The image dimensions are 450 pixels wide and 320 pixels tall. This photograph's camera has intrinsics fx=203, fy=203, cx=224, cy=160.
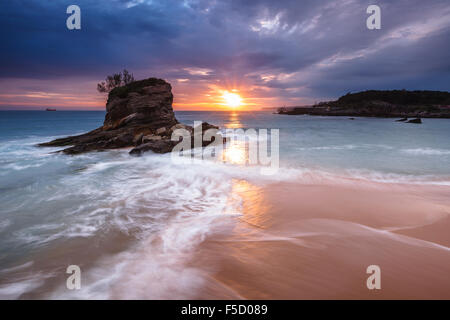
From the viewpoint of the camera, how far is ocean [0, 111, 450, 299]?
2.70 metres

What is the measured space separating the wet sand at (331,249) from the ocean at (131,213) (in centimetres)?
34

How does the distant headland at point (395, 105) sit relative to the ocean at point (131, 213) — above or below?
above

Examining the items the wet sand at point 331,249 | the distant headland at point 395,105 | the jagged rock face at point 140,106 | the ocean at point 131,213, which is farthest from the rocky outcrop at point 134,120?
the distant headland at point 395,105

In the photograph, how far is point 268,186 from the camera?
20.6 feet

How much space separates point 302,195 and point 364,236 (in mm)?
2046

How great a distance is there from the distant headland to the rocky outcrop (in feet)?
238

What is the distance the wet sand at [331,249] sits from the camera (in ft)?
8.05

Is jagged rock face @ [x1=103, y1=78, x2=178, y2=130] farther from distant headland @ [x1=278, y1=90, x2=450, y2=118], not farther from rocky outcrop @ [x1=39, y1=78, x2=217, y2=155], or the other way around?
distant headland @ [x1=278, y1=90, x2=450, y2=118]

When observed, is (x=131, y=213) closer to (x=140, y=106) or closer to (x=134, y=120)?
(x=134, y=120)

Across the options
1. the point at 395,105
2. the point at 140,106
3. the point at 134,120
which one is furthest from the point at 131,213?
the point at 395,105

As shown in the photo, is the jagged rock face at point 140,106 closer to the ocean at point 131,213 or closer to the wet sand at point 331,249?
the ocean at point 131,213

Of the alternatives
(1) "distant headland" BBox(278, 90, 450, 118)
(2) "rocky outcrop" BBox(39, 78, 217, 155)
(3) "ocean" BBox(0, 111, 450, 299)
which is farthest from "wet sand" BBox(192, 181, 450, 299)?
(1) "distant headland" BBox(278, 90, 450, 118)
